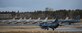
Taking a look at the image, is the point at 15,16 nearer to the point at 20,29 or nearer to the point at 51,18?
the point at 20,29

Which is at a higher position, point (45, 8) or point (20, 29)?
point (45, 8)

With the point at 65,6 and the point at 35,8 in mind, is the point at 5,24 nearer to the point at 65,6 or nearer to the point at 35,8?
the point at 35,8

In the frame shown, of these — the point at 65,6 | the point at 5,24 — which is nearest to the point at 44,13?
the point at 65,6

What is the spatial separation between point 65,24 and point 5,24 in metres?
1.07

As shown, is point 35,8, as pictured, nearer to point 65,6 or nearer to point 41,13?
point 41,13

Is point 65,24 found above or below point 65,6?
below

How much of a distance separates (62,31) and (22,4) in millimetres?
863

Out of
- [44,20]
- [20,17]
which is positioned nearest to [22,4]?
[20,17]

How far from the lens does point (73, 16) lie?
12.9 ft

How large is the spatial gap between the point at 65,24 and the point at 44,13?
0.43 m

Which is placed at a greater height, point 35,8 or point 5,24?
point 35,8

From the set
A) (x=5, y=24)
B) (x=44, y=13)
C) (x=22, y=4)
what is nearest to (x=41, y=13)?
(x=44, y=13)

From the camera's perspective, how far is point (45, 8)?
3955 mm

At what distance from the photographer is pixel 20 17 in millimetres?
3996
